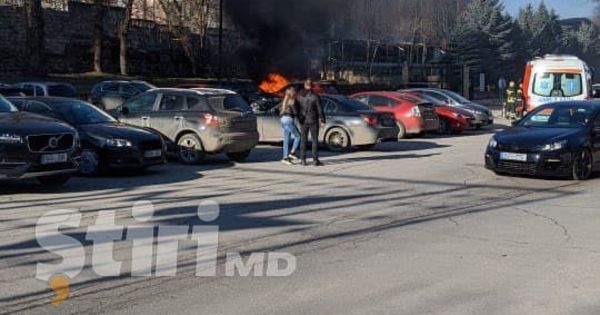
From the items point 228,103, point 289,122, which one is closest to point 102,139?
point 228,103

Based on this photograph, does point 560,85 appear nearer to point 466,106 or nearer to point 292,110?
point 466,106

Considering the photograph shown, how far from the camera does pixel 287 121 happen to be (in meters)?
14.5

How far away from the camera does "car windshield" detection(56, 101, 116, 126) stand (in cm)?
1266

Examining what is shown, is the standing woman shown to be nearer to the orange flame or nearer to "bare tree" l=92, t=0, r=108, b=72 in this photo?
the orange flame

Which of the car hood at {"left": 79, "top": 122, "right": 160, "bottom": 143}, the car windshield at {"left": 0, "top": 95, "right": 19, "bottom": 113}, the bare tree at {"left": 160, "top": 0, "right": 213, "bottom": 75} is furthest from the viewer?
the bare tree at {"left": 160, "top": 0, "right": 213, "bottom": 75}

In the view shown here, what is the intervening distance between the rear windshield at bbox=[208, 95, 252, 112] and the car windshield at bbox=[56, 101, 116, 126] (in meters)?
2.06

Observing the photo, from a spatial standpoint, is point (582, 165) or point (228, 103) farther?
point (228, 103)

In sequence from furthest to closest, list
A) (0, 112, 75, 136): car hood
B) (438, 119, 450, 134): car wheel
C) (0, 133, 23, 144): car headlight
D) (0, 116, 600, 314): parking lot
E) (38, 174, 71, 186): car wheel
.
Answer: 1. (438, 119, 450, 134): car wheel
2. (38, 174, 71, 186): car wheel
3. (0, 112, 75, 136): car hood
4. (0, 133, 23, 144): car headlight
5. (0, 116, 600, 314): parking lot

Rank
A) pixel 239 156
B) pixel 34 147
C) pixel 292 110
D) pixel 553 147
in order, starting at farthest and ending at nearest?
1. pixel 239 156
2. pixel 292 110
3. pixel 553 147
4. pixel 34 147

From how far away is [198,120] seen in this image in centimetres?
1413

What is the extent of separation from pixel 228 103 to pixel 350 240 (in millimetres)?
7567

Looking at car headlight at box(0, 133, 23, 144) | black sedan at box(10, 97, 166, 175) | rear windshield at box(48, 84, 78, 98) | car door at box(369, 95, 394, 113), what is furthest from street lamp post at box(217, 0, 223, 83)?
car headlight at box(0, 133, 23, 144)

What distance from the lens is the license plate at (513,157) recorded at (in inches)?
470

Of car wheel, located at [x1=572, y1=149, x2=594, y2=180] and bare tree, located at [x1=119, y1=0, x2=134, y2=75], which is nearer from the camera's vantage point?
car wheel, located at [x1=572, y1=149, x2=594, y2=180]
